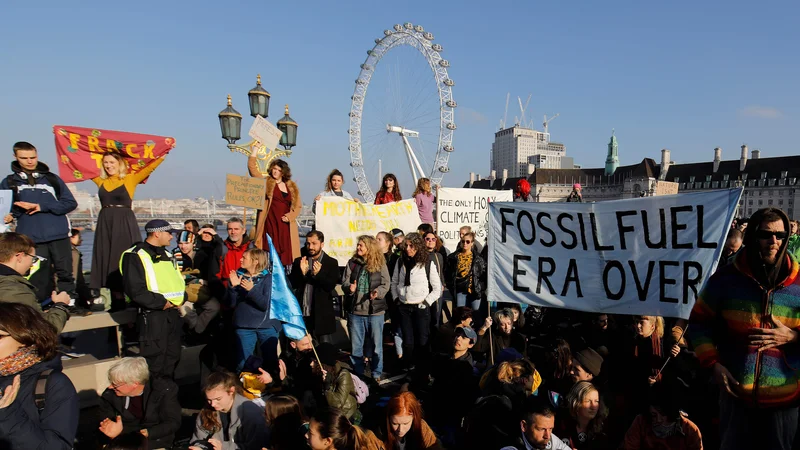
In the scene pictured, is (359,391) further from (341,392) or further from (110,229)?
(110,229)

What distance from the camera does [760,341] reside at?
2.04 m

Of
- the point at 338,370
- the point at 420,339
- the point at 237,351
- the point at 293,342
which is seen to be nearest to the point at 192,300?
the point at 237,351

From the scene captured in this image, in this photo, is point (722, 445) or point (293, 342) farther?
point (293, 342)

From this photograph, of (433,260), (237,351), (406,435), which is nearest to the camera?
(406,435)

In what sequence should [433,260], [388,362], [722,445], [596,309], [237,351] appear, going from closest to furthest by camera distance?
[722,445] → [596,309] → [237,351] → [433,260] → [388,362]

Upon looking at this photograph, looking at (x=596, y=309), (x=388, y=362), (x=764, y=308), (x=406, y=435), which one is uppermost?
(x=764, y=308)

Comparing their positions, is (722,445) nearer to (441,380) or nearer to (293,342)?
(441,380)

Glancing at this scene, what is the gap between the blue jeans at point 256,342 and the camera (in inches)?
152

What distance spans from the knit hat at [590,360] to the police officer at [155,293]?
3.43 metres

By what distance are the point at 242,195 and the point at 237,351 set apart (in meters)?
2.28

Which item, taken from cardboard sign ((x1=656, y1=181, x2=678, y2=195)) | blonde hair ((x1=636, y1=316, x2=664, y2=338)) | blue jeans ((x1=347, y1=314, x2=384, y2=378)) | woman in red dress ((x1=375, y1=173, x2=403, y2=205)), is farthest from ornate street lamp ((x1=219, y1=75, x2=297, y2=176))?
cardboard sign ((x1=656, y1=181, x2=678, y2=195))

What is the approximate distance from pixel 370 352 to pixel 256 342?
1.39 meters

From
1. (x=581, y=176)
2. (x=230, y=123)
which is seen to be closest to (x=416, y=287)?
(x=230, y=123)

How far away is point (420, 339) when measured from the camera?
471cm
